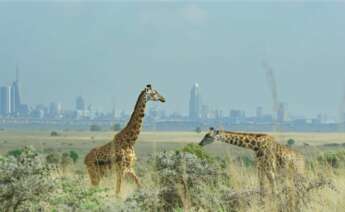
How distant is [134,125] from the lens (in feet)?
48.8

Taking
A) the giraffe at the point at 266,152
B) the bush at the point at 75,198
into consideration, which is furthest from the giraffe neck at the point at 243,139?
the bush at the point at 75,198

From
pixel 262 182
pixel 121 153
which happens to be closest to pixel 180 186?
pixel 262 182

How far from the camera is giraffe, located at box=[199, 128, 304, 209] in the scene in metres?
12.3

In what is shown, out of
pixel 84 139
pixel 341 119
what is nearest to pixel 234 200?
pixel 341 119

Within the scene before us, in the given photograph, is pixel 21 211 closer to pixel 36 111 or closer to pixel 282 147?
pixel 282 147

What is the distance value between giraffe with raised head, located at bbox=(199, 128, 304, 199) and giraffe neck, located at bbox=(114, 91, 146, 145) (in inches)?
46.9

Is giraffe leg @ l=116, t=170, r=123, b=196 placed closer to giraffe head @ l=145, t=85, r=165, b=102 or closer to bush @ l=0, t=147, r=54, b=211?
giraffe head @ l=145, t=85, r=165, b=102

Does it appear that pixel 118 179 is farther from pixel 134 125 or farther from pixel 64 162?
pixel 64 162

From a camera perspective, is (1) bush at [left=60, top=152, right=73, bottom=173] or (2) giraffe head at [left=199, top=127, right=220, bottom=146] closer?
(2) giraffe head at [left=199, top=127, right=220, bottom=146]

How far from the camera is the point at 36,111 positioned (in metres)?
19.6

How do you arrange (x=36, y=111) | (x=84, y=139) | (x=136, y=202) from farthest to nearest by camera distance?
1. (x=84, y=139)
2. (x=36, y=111)
3. (x=136, y=202)

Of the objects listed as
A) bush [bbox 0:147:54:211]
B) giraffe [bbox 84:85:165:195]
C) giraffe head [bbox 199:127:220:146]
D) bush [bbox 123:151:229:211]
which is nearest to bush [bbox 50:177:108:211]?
bush [bbox 0:147:54:211]

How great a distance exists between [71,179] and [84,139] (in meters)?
55.2

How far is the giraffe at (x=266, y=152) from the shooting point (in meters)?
12.3
